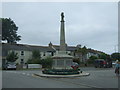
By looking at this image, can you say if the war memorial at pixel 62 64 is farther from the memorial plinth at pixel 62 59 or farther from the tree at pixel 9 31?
the tree at pixel 9 31

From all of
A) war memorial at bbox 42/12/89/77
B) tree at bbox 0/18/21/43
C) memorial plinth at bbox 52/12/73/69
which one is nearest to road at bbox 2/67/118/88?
war memorial at bbox 42/12/89/77

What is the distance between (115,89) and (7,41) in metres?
62.9

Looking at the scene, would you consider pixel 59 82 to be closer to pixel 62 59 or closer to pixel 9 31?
pixel 62 59

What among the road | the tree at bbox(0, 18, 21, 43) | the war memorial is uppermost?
the tree at bbox(0, 18, 21, 43)

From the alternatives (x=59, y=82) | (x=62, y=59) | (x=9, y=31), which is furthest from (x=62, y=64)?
(x=9, y=31)

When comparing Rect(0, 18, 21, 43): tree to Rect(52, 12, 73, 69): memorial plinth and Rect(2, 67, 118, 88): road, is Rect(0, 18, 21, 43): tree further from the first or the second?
Rect(2, 67, 118, 88): road

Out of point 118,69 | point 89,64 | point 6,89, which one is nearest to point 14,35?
point 89,64

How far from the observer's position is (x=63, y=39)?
27156 millimetres

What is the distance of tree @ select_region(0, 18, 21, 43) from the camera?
7100 cm

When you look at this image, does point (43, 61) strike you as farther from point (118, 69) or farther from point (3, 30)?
point (118, 69)

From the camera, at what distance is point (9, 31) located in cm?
7138

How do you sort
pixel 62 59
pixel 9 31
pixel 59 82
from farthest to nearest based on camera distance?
pixel 9 31
pixel 62 59
pixel 59 82

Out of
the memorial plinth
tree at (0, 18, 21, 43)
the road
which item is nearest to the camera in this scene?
the road

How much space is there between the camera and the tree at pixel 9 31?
233ft
